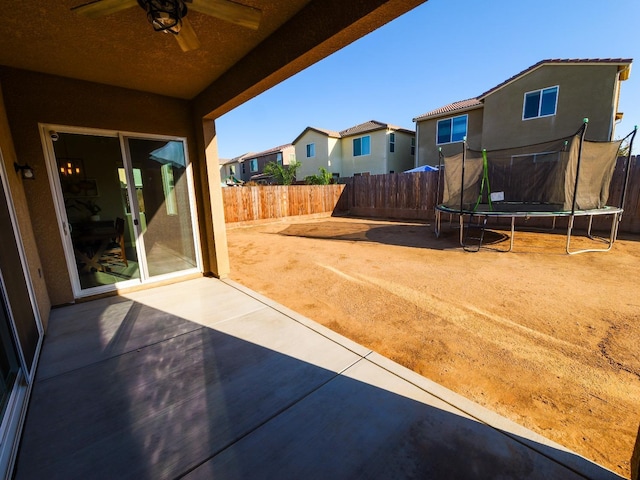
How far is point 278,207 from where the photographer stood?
11.4m

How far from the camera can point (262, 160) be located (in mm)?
26531

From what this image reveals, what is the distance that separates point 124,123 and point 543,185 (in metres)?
8.87

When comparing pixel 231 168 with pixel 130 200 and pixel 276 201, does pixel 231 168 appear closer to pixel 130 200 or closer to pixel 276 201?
pixel 276 201

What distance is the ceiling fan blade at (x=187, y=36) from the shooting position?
1914 millimetres

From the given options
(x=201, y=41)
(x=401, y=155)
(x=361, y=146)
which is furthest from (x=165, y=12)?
(x=401, y=155)

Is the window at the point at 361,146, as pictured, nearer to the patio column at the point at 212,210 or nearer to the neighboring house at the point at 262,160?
the neighboring house at the point at 262,160

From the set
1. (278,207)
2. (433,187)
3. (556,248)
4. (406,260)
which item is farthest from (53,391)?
(433,187)

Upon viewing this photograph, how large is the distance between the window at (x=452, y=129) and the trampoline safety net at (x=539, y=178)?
5.54 meters

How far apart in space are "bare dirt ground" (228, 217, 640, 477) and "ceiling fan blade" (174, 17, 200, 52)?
2752 millimetres

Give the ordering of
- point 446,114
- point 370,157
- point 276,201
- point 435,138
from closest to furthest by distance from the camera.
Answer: point 276,201
point 446,114
point 435,138
point 370,157

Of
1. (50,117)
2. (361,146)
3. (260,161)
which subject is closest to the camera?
(50,117)

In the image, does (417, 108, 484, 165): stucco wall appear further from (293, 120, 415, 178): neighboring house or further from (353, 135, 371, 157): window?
(353, 135, 371, 157): window

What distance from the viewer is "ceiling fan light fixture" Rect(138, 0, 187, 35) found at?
1.68 metres

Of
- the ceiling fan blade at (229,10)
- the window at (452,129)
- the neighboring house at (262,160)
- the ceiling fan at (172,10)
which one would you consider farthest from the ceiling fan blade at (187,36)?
the neighboring house at (262,160)
